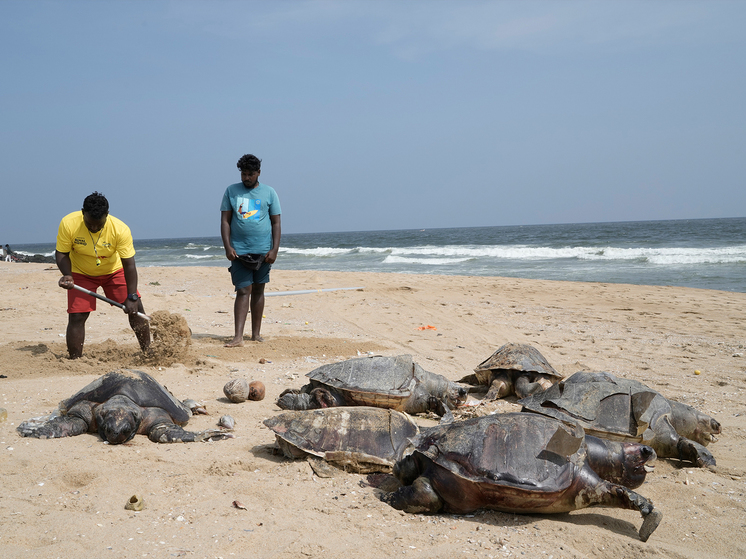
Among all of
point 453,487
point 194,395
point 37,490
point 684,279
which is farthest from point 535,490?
point 684,279

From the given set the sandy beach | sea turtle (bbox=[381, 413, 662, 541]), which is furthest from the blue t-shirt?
sea turtle (bbox=[381, 413, 662, 541])

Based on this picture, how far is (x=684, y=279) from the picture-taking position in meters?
14.9

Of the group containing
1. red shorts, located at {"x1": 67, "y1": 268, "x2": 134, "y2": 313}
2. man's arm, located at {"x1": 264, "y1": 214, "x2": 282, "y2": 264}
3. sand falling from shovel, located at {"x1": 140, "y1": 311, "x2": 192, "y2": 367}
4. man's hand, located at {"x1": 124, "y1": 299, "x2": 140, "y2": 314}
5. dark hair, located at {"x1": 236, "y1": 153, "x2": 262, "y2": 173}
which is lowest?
sand falling from shovel, located at {"x1": 140, "y1": 311, "x2": 192, "y2": 367}

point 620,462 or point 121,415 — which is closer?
point 620,462

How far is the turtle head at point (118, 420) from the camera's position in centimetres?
340

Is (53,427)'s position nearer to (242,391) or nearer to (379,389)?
(242,391)

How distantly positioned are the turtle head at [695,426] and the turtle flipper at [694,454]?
0.23 meters

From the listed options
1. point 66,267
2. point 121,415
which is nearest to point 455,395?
point 121,415

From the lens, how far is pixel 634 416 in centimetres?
363

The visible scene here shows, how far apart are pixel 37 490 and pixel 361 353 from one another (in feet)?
12.2

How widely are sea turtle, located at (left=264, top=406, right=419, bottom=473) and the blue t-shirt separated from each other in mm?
3311

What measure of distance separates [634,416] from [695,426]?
48cm

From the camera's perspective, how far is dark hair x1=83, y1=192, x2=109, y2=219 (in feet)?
15.6

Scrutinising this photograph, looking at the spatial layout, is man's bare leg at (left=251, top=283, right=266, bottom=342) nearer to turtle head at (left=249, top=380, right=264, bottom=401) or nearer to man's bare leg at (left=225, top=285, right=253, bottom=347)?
man's bare leg at (left=225, top=285, right=253, bottom=347)
